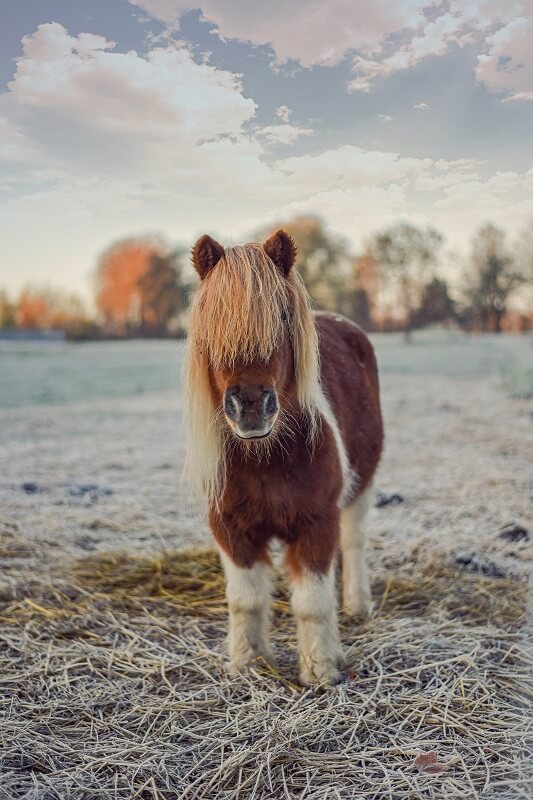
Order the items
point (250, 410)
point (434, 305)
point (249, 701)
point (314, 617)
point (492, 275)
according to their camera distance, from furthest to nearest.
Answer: point (434, 305) → point (492, 275) → point (314, 617) → point (249, 701) → point (250, 410)

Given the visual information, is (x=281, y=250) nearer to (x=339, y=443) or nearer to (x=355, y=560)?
(x=339, y=443)

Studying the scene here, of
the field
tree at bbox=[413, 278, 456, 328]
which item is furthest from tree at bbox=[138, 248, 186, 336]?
tree at bbox=[413, 278, 456, 328]

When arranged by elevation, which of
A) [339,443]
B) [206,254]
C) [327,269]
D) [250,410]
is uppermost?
[327,269]

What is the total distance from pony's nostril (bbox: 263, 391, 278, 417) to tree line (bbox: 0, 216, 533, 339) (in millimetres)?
8536

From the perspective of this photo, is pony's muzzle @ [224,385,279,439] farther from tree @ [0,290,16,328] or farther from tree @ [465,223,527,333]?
tree @ [0,290,16,328]

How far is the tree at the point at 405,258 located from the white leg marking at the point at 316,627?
19.5 meters

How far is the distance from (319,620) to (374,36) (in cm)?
386

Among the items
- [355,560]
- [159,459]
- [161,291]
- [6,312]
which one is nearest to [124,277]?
[161,291]

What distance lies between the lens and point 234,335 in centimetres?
234

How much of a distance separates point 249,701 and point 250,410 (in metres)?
1.23

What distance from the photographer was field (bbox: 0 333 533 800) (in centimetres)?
210

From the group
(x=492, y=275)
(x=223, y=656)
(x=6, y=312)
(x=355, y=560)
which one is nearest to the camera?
(x=223, y=656)

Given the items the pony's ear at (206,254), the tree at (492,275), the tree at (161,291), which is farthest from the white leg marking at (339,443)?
the tree at (492,275)

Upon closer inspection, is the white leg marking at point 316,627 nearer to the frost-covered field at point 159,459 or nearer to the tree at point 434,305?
the frost-covered field at point 159,459
